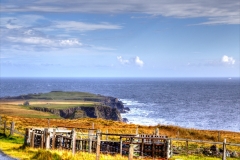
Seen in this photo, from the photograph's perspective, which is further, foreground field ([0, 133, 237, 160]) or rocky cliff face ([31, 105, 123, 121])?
rocky cliff face ([31, 105, 123, 121])

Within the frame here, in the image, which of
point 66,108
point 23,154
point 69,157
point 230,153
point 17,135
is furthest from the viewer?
point 66,108

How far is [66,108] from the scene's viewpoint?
427 feet

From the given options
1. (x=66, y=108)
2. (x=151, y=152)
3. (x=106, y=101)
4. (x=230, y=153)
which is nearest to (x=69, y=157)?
(x=151, y=152)

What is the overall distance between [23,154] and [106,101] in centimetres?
14965

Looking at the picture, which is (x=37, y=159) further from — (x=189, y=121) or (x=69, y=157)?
(x=189, y=121)

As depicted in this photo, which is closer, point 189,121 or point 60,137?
point 60,137

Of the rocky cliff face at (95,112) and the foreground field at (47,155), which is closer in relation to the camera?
the foreground field at (47,155)

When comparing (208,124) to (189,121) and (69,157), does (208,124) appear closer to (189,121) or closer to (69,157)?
(189,121)

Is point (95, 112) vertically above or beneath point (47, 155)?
beneath

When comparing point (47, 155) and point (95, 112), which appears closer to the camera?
point (47, 155)

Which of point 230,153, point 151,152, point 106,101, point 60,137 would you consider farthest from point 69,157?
point 106,101

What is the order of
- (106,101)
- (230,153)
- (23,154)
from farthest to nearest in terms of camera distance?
(106,101)
(230,153)
(23,154)

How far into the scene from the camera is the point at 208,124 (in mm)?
117750

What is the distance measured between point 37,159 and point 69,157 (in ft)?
8.48
